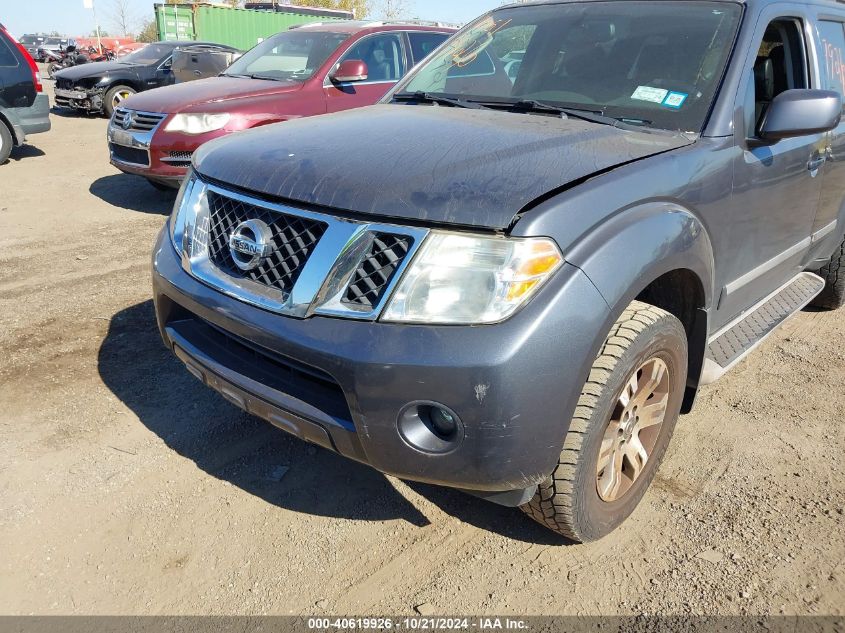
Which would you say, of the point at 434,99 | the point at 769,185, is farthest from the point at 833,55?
the point at 434,99

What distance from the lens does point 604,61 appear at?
9.93 ft

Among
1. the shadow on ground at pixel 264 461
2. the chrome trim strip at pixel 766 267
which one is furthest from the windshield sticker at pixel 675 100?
the shadow on ground at pixel 264 461

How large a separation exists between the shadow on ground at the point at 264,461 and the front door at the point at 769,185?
1.32m

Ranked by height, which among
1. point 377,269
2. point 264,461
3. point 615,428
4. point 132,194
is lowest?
point 132,194

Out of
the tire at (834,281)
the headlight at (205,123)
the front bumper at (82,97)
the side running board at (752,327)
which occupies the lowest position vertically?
the front bumper at (82,97)

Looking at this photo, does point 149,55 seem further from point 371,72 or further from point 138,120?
point 371,72

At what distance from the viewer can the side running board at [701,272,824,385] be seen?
2889mm

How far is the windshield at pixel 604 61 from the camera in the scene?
2766mm

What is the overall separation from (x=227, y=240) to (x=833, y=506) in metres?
2.54

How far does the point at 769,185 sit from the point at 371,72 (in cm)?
522

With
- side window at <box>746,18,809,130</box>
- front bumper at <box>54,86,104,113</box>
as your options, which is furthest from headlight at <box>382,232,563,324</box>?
front bumper at <box>54,86,104,113</box>

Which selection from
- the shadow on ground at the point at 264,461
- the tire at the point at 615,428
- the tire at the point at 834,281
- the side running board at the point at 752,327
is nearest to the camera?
the tire at the point at 615,428

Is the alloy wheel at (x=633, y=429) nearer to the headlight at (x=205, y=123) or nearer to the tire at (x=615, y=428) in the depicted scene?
the tire at (x=615, y=428)

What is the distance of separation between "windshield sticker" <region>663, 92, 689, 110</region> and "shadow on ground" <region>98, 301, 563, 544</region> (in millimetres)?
1722
